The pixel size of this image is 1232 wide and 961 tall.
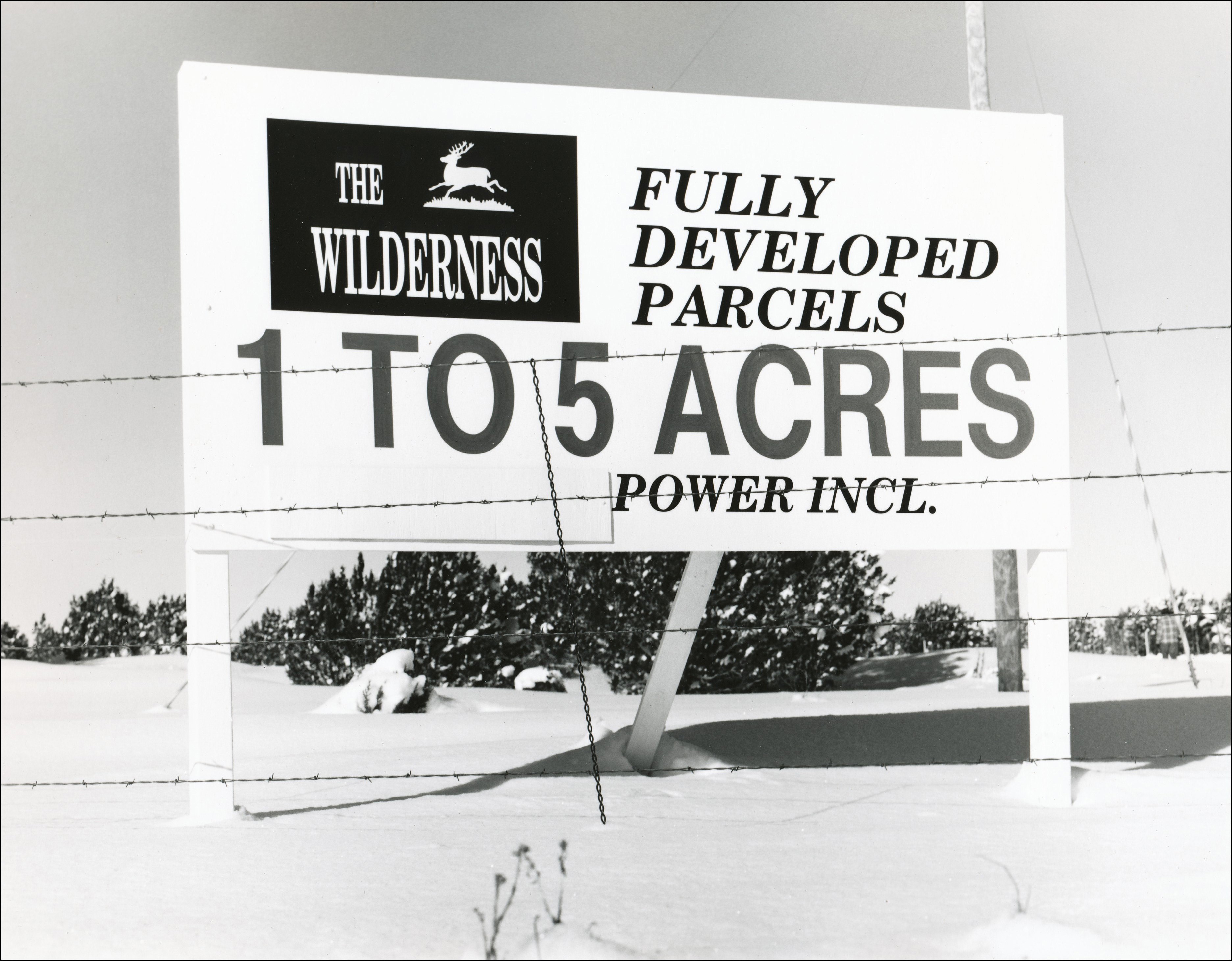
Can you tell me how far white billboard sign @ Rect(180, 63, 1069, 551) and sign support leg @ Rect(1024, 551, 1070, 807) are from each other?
22 centimetres

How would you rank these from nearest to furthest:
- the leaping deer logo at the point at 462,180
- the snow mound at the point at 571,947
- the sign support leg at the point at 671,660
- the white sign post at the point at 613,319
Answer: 1. the snow mound at the point at 571,947
2. the white sign post at the point at 613,319
3. the leaping deer logo at the point at 462,180
4. the sign support leg at the point at 671,660

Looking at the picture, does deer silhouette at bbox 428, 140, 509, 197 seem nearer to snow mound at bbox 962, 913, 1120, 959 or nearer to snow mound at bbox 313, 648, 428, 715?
snow mound at bbox 962, 913, 1120, 959

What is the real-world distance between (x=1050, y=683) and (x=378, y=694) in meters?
7.82

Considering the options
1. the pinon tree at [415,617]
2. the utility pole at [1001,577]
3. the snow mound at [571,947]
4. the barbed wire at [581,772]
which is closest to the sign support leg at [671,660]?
the barbed wire at [581,772]

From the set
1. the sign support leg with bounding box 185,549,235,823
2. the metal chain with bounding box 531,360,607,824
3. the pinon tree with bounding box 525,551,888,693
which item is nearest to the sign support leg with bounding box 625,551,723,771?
the metal chain with bounding box 531,360,607,824

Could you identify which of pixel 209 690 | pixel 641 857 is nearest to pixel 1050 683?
pixel 641 857

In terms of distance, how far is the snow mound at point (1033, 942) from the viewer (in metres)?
3.66

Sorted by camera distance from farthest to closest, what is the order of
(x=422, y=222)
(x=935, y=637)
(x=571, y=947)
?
(x=935, y=637) < (x=422, y=222) < (x=571, y=947)

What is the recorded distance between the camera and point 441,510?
559 cm

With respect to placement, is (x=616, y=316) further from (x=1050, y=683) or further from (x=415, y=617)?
(x=415, y=617)

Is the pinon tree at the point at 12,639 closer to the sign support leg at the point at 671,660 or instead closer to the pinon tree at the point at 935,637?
the sign support leg at the point at 671,660

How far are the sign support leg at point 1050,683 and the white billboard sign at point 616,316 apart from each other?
22cm

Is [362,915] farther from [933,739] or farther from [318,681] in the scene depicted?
[318,681]

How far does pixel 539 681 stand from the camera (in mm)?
17344
